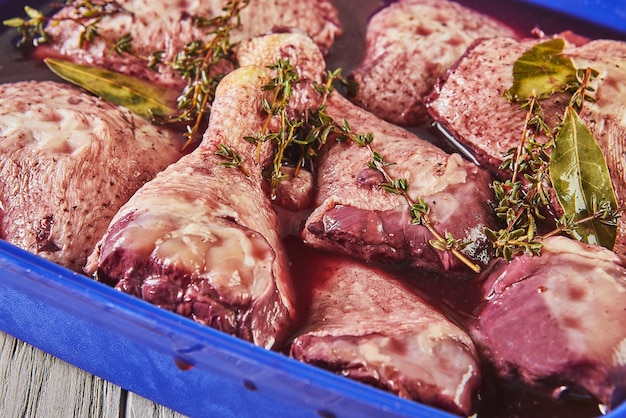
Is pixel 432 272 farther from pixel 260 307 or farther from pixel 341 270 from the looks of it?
pixel 260 307

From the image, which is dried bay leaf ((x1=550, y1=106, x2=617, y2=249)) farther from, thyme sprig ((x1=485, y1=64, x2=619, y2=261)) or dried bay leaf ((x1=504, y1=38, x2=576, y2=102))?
dried bay leaf ((x1=504, y1=38, x2=576, y2=102))

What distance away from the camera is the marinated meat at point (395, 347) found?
67.9 inches

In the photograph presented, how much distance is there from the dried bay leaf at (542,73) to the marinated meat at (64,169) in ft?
3.99

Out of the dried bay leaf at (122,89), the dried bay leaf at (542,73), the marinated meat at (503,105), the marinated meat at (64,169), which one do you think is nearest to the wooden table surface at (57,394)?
the marinated meat at (64,169)

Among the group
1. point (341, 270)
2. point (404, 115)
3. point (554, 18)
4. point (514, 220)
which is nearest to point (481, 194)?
point (514, 220)

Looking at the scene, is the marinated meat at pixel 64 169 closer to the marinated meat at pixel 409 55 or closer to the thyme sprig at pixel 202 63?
the thyme sprig at pixel 202 63

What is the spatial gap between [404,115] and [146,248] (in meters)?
1.31

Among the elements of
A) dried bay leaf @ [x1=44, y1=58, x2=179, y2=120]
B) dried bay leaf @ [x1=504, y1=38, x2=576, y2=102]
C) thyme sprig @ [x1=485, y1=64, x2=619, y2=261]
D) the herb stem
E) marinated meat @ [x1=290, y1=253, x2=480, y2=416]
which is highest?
dried bay leaf @ [x1=504, y1=38, x2=576, y2=102]

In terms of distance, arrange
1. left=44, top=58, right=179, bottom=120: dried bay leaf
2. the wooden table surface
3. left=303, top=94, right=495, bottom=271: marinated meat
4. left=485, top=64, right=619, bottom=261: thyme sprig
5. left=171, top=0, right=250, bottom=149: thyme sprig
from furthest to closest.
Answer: left=44, top=58, right=179, bottom=120: dried bay leaf < left=171, top=0, right=250, bottom=149: thyme sprig < the wooden table surface < left=303, top=94, right=495, bottom=271: marinated meat < left=485, top=64, right=619, bottom=261: thyme sprig

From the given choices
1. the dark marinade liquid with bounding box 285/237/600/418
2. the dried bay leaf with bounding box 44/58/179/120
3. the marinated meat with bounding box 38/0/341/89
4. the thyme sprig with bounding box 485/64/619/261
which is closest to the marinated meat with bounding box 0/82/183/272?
the dried bay leaf with bounding box 44/58/179/120

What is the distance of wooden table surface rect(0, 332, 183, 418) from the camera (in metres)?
2.23

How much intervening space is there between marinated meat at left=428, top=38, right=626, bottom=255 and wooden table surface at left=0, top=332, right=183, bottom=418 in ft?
4.52

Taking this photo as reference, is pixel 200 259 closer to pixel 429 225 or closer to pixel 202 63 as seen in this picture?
pixel 429 225

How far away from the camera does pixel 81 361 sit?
7.32ft
